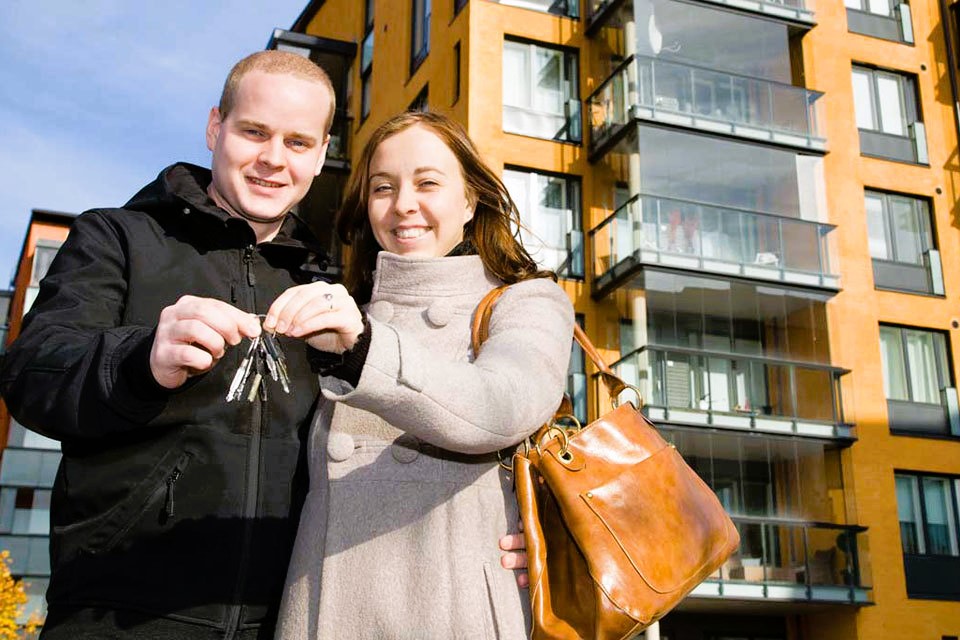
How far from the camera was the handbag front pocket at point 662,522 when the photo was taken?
249cm

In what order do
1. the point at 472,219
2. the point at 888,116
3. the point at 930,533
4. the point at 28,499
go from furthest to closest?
the point at 28,499 → the point at 888,116 → the point at 930,533 → the point at 472,219

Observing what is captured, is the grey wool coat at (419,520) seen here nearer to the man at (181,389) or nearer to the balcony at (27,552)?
the man at (181,389)

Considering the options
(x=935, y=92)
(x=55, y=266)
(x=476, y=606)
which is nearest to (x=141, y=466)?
(x=55, y=266)

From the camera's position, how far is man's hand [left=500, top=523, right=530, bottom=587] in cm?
254

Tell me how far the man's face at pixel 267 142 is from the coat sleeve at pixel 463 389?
0.77m

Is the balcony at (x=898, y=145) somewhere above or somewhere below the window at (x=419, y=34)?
below

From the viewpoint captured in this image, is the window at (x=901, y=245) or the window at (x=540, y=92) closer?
the window at (x=540, y=92)

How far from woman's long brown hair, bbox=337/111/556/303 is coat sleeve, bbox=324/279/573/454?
1.79 feet

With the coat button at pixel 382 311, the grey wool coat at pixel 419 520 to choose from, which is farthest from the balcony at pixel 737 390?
the grey wool coat at pixel 419 520

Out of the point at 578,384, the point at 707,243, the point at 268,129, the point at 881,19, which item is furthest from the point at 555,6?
the point at 268,129

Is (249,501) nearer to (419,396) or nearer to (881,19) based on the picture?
(419,396)

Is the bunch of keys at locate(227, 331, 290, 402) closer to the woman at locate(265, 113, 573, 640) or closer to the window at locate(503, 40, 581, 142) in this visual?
the woman at locate(265, 113, 573, 640)

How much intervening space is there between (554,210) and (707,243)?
3.01 m

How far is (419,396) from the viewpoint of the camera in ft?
6.52
